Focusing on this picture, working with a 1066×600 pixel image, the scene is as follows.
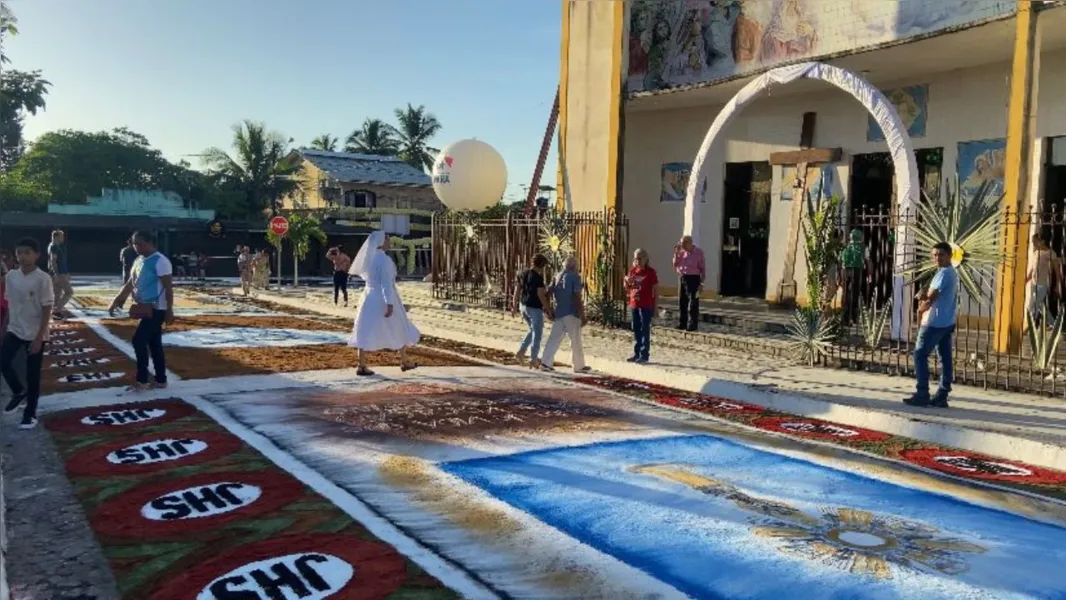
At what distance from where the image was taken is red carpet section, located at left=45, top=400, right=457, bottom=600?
4.05 m

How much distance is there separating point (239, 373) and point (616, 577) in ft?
23.9

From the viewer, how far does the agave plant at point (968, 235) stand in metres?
9.77

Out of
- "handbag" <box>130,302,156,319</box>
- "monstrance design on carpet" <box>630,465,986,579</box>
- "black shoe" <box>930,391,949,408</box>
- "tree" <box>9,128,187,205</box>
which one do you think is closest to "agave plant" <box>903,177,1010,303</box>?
"black shoe" <box>930,391,949,408</box>

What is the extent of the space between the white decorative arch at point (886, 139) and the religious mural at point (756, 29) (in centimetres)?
96

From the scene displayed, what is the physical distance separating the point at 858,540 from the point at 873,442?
3.05m

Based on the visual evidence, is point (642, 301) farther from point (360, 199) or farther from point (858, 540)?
point (360, 199)

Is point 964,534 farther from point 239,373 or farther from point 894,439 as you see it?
point 239,373

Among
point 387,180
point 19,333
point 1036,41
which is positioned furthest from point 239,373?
point 387,180

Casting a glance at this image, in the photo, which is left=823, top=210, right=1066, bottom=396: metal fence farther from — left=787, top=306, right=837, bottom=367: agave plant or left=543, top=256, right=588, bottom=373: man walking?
left=543, top=256, right=588, bottom=373: man walking

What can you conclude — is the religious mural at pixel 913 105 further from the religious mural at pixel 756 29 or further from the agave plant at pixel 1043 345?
the agave plant at pixel 1043 345

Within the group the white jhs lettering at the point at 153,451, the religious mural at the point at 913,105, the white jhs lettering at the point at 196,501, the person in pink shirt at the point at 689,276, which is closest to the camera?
the white jhs lettering at the point at 196,501

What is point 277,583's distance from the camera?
4055 mm

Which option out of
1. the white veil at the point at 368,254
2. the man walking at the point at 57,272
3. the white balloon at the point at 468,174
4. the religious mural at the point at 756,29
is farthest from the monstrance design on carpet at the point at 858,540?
the white balloon at the point at 468,174

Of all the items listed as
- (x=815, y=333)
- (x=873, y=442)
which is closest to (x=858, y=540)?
(x=873, y=442)
